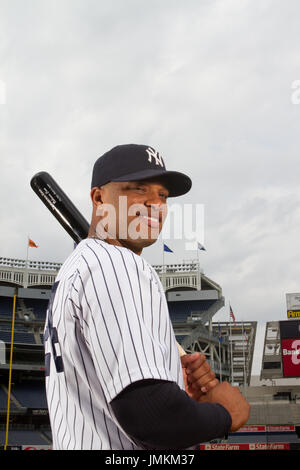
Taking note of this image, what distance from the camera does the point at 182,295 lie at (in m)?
32.5

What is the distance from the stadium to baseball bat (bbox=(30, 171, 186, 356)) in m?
17.9

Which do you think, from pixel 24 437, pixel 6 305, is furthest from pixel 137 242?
pixel 6 305

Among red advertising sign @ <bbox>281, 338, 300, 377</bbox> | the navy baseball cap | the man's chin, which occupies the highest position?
the navy baseball cap

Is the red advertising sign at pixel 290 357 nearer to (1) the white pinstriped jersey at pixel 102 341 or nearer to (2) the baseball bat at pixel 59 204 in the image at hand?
(2) the baseball bat at pixel 59 204

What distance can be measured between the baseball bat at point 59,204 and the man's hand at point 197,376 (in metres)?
0.89

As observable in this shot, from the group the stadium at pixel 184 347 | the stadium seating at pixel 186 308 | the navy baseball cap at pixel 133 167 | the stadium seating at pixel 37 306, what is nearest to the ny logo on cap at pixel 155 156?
the navy baseball cap at pixel 133 167

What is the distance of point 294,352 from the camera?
20.6 metres

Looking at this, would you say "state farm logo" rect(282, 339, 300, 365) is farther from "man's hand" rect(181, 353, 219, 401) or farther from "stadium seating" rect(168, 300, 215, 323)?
"man's hand" rect(181, 353, 219, 401)

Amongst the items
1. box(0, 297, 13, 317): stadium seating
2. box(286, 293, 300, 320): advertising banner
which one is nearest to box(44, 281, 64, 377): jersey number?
box(286, 293, 300, 320): advertising banner

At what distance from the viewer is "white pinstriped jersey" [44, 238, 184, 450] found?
3.30ft

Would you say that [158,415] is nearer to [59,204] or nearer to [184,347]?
[59,204]

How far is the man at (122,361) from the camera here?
3.24ft
